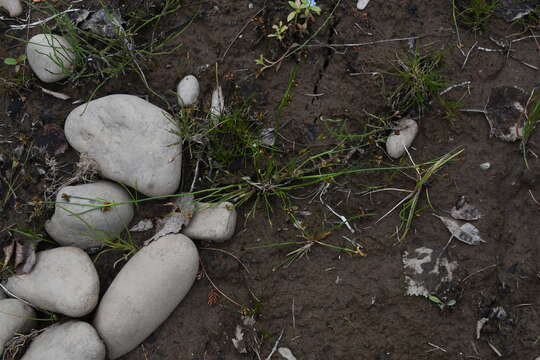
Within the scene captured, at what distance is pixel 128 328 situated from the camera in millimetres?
2619

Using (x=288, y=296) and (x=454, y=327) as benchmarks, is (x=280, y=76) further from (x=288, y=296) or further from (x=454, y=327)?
(x=454, y=327)

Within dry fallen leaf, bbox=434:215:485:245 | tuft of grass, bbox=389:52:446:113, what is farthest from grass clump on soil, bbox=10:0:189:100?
dry fallen leaf, bbox=434:215:485:245

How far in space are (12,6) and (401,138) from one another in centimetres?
259

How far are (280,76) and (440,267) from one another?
4.68 feet

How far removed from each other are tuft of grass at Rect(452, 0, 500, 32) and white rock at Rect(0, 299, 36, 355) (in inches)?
118

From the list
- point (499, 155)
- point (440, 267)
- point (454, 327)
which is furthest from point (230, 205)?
point (499, 155)

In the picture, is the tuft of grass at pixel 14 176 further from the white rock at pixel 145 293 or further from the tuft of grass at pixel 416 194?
the tuft of grass at pixel 416 194

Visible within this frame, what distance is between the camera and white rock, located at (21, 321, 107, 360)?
2.54 m

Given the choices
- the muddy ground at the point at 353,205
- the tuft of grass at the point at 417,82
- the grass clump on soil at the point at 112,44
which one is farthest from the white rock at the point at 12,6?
the tuft of grass at the point at 417,82

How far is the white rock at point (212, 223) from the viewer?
2.72 metres

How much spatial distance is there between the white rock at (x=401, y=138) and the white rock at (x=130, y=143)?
121cm

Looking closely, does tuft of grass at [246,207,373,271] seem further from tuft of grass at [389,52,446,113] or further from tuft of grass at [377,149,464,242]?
tuft of grass at [389,52,446,113]

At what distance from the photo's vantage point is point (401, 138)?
2754mm

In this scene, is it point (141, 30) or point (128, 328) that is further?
point (141, 30)
